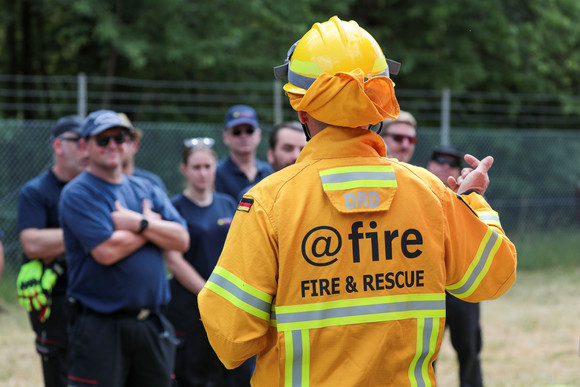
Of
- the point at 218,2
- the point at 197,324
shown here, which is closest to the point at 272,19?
the point at 218,2

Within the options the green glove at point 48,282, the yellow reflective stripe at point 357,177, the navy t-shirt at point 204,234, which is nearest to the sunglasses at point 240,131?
the navy t-shirt at point 204,234

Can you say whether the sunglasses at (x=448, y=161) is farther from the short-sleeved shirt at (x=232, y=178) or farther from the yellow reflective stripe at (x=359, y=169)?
the yellow reflective stripe at (x=359, y=169)

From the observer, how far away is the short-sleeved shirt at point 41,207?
510 centimetres

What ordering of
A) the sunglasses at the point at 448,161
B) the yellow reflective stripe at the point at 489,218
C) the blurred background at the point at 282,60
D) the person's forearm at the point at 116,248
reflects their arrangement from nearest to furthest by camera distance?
the yellow reflective stripe at the point at 489,218 → the person's forearm at the point at 116,248 → the sunglasses at the point at 448,161 → the blurred background at the point at 282,60

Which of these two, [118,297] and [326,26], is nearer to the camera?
[326,26]

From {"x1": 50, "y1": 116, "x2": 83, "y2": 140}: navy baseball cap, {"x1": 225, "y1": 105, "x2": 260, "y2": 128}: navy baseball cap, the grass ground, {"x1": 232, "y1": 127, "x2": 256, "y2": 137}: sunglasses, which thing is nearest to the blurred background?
the grass ground

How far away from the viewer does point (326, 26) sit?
2.47 meters

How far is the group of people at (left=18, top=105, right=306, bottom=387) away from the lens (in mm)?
4297

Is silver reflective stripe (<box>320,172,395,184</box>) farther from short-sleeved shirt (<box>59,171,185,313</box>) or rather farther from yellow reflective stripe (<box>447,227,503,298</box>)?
short-sleeved shirt (<box>59,171,185,313</box>)

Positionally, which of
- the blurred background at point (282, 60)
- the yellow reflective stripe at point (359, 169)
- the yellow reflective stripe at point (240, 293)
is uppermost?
the blurred background at point (282, 60)

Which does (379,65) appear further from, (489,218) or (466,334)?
(466,334)

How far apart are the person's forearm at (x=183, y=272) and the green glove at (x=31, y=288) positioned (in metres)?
0.84

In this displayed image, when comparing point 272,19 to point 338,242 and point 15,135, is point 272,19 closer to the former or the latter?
point 15,135

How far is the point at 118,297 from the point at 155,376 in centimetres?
54
